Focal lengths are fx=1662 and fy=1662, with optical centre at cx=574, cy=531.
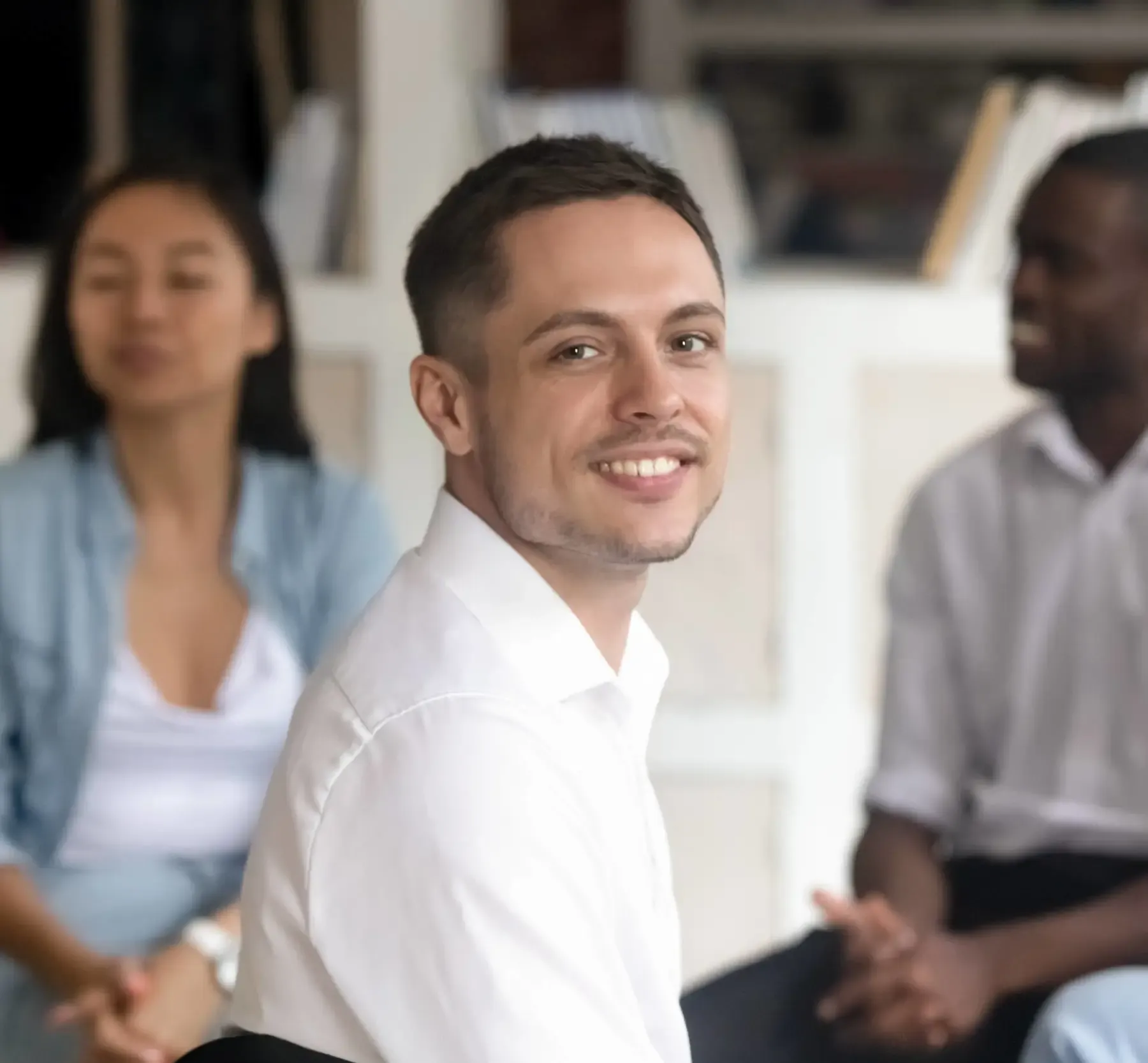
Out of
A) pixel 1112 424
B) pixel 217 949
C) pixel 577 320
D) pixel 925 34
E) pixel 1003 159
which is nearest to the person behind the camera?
pixel 577 320

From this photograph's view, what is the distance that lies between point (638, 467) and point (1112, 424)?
0.78 meters

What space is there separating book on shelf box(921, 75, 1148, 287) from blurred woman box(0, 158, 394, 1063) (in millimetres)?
746

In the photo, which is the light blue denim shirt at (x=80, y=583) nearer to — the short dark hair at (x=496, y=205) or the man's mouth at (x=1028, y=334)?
the short dark hair at (x=496, y=205)

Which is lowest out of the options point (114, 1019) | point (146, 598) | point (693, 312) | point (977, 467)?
point (114, 1019)

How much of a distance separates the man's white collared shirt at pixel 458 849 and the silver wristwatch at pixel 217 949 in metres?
0.51

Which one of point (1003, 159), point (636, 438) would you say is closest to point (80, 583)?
point (636, 438)

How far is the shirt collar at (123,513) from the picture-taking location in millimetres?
1621

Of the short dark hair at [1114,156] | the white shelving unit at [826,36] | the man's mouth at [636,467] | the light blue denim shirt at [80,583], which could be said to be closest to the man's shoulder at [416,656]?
the man's mouth at [636,467]

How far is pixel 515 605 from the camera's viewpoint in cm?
101

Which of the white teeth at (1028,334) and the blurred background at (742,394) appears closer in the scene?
the white teeth at (1028,334)

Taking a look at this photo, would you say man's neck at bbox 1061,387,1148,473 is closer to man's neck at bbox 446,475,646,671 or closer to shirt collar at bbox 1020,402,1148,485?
shirt collar at bbox 1020,402,1148,485

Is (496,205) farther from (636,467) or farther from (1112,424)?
(1112,424)

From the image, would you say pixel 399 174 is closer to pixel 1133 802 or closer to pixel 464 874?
pixel 1133 802

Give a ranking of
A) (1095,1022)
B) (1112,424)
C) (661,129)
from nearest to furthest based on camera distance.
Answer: (1095,1022), (1112,424), (661,129)
